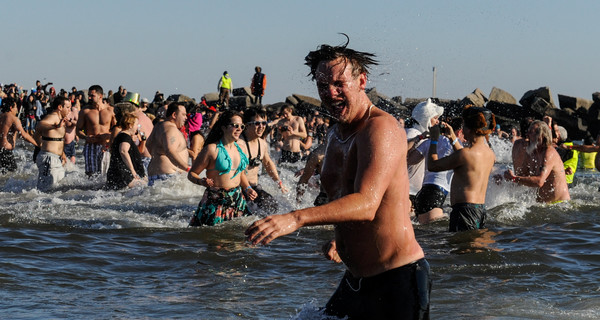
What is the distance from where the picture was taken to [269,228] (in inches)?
99.7

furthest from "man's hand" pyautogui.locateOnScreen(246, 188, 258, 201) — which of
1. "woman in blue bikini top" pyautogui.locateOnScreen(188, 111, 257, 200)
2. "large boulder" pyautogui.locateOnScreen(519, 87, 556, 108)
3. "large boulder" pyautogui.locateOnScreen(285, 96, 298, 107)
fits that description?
"large boulder" pyautogui.locateOnScreen(519, 87, 556, 108)

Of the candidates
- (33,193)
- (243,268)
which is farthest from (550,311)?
(33,193)

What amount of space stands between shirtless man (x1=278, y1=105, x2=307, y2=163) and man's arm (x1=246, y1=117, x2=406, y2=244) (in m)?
13.3

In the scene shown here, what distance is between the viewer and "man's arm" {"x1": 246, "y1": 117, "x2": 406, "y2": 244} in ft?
8.34

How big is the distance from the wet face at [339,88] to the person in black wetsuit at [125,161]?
7997 mm

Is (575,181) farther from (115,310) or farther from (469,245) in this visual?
(115,310)

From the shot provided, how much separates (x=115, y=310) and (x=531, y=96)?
34.8m

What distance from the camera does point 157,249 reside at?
7.77 meters

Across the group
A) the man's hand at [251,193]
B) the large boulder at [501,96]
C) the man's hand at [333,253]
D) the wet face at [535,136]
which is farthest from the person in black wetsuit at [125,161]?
the large boulder at [501,96]

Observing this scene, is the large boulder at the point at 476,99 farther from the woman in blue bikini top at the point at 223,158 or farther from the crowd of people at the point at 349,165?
the woman in blue bikini top at the point at 223,158

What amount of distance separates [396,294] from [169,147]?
7266 mm

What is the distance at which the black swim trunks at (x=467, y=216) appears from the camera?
23.1 feet

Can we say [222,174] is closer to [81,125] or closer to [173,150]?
[173,150]

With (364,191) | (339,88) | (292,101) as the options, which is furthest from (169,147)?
(292,101)
